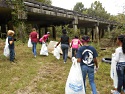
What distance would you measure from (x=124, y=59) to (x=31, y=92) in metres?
2.54

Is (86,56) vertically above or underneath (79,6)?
underneath

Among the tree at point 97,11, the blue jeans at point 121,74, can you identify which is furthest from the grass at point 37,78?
the tree at point 97,11

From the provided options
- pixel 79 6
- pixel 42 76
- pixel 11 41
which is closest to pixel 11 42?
pixel 11 41

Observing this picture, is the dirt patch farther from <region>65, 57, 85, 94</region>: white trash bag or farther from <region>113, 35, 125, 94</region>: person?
<region>113, 35, 125, 94</region>: person

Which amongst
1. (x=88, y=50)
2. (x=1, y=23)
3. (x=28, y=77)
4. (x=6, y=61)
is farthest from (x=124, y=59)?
(x=1, y=23)

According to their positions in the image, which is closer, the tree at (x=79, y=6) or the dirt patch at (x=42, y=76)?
the dirt patch at (x=42, y=76)

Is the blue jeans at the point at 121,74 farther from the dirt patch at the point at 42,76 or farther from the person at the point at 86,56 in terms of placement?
the dirt patch at the point at 42,76

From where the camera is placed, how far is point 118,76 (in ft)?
14.3

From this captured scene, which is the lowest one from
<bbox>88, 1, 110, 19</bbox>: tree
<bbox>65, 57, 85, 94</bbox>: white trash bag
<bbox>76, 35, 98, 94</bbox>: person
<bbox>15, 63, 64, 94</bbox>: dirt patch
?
<bbox>15, 63, 64, 94</bbox>: dirt patch

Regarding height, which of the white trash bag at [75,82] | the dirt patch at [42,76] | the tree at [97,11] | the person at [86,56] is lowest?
the dirt patch at [42,76]

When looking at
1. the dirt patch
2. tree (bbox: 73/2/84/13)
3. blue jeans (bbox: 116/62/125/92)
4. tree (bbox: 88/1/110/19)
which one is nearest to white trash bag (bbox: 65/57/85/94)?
blue jeans (bbox: 116/62/125/92)

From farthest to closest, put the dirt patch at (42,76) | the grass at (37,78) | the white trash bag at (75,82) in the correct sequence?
the grass at (37,78) → the dirt patch at (42,76) → the white trash bag at (75,82)

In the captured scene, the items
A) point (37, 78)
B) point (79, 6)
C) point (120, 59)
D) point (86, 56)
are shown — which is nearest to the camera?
point (86, 56)

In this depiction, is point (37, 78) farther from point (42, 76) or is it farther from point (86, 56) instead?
point (86, 56)
